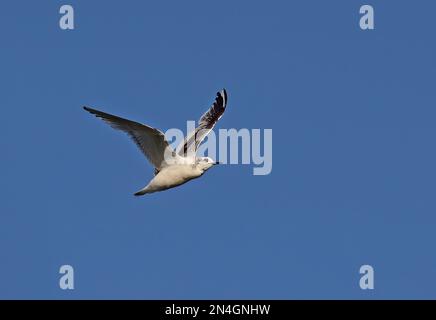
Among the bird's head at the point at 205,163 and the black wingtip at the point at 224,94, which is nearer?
the bird's head at the point at 205,163

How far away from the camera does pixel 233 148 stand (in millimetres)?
17984

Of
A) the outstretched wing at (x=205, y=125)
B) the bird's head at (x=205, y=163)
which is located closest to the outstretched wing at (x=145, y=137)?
the bird's head at (x=205, y=163)

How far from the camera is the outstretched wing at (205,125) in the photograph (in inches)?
682

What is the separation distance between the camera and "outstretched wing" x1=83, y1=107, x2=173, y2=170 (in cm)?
1580

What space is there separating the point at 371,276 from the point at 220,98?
403 centimetres

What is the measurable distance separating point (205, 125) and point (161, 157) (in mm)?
1846

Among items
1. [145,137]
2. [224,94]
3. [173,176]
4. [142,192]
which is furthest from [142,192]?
[224,94]

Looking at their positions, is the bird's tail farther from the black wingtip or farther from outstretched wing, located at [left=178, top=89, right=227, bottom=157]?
the black wingtip

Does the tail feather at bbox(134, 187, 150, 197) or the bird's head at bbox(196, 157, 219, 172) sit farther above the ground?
the bird's head at bbox(196, 157, 219, 172)

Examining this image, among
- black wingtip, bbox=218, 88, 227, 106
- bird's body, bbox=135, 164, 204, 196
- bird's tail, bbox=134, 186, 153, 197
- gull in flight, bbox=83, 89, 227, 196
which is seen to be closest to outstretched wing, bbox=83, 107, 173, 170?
gull in flight, bbox=83, 89, 227, 196

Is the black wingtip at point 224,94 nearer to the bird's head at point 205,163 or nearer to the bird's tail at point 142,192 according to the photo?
the bird's head at point 205,163
